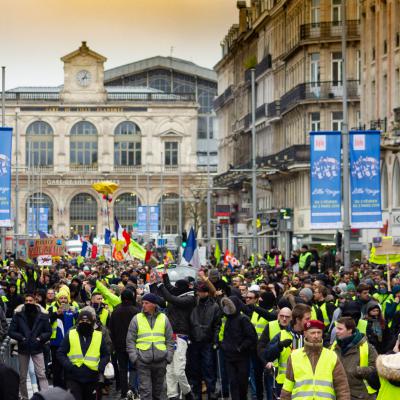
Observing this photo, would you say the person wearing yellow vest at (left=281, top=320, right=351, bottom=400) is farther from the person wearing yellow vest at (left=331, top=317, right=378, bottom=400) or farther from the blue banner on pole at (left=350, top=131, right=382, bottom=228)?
the blue banner on pole at (left=350, top=131, right=382, bottom=228)

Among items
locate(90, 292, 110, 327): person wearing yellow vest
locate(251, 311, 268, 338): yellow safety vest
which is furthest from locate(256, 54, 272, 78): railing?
locate(251, 311, 268, 338): yellow safety vest

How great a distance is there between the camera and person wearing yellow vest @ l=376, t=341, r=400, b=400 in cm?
1036

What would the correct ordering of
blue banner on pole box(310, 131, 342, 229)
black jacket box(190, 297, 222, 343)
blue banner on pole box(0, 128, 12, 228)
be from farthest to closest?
blue banner on pole box(0, 128, 12, 228) → blue banner on pole box(310, 131, 342, 229) → black jacket box(190, 297, 222, 343)

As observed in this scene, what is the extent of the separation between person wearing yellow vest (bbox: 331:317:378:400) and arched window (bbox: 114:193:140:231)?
122964mm

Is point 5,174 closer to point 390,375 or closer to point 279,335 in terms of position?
point 279,335

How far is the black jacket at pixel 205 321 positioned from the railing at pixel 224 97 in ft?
253

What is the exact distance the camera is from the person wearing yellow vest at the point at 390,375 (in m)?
10.4

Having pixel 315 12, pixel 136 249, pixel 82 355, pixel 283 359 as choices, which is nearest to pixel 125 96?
pixel 315 12

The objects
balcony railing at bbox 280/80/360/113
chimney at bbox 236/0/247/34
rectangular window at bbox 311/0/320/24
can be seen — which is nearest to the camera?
balcony railing at bbox 280/80/360/113

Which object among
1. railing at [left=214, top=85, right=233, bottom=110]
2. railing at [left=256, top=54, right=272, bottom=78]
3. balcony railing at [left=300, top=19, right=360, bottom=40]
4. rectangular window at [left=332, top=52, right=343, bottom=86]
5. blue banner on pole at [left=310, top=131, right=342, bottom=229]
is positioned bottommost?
blue banner on pole at [left=310, top=131, right=342, bottom=229]

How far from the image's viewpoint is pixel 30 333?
1947cm

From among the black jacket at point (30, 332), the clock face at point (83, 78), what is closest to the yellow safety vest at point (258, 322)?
the black jacket at point (30, 332)

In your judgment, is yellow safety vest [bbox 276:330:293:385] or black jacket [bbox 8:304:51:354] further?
black jacket [bbox 8:304:51:354]

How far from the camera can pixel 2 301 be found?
82.3 feet
